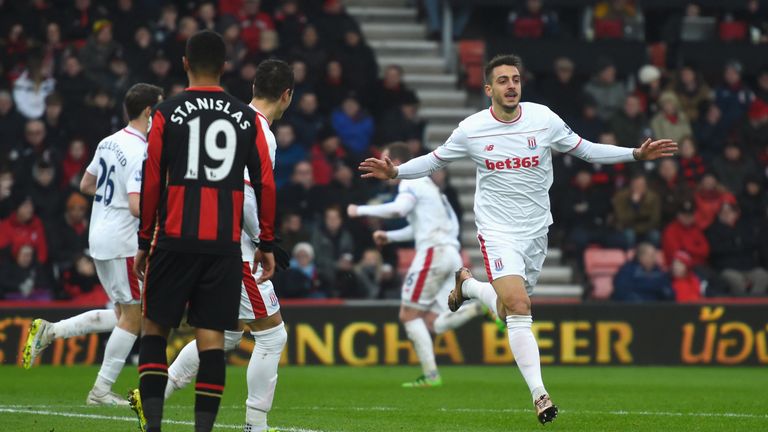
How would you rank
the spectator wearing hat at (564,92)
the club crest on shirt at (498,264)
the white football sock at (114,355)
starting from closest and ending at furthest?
1. the club crest on shirt at (498,264)
2. the white football sock at (114,355)
3. the spectator wearing hat at (564,92)

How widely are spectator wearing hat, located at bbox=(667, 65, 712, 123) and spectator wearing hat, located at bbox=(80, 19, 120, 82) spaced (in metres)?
9.48

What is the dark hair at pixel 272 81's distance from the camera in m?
9.12

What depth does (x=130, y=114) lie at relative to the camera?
11.4m

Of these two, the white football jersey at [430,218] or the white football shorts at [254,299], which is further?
the white football jersey at [430,218]

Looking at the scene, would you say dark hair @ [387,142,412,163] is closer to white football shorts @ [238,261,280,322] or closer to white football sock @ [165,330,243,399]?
white football sock @ [165,330,243,399]

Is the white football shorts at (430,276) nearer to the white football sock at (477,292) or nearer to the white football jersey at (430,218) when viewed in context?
the white football jersey at (430,218)

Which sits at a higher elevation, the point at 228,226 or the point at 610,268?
the point at 228,226

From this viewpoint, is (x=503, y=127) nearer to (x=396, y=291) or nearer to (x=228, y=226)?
(x=228, y=226)

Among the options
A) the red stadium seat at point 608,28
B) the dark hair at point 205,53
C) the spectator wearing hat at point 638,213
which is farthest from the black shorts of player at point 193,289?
the red stadium seat at point 608,28

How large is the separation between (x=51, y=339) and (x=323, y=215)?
820cm

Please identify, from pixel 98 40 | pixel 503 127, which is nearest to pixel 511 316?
pixel 503 127

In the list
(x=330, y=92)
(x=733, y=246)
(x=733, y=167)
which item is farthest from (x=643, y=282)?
(x=330, y=92)

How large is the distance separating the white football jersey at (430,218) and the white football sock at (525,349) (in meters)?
5.00

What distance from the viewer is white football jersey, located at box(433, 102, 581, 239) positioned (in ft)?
34.4
